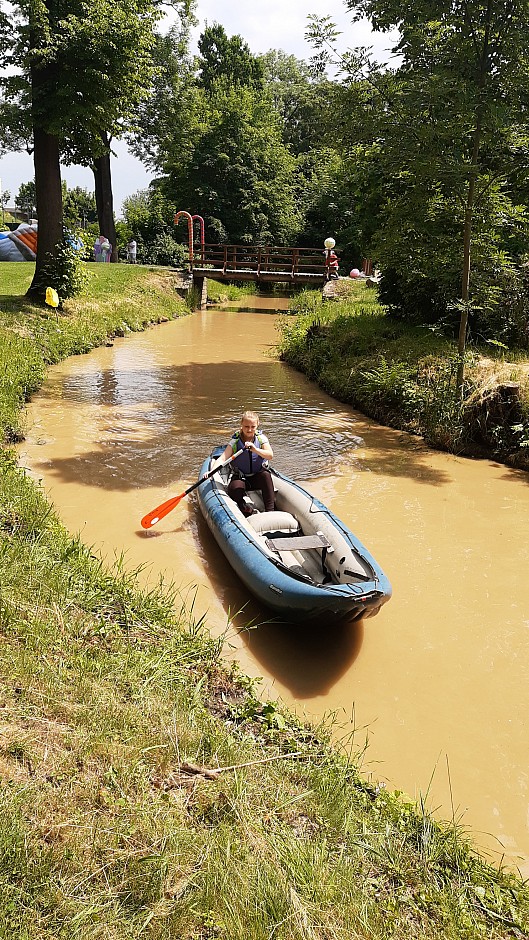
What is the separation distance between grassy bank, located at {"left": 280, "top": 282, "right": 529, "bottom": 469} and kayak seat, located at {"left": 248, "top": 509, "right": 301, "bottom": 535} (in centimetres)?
403

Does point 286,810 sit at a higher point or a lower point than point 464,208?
lower

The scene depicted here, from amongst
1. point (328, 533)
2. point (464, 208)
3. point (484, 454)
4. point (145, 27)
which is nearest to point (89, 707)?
point (328, 533)


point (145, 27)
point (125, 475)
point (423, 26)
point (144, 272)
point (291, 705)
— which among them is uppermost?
point (145, 27)

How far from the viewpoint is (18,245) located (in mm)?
23562

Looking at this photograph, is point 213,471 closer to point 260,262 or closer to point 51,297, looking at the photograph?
point 51,297

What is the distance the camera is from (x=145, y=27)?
45.5ft

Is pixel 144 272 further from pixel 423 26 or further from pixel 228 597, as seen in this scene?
pixel 228 597

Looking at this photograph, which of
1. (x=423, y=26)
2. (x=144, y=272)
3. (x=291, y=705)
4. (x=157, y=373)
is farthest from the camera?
(x=144, y=272)

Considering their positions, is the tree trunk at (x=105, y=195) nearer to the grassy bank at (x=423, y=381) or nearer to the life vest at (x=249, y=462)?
the grassy bank at (x=423, y=381)

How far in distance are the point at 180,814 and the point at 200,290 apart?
22599mm

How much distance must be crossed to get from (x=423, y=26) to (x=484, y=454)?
5748 mm

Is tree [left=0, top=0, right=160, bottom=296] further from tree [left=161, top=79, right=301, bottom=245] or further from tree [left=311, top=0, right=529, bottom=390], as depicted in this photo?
tree [left=161, top=79, right=301, bottom=245]

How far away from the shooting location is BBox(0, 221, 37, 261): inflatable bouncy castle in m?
23.5

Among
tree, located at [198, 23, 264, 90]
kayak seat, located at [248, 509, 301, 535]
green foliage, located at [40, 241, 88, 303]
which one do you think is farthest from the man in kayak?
tree, located at [198, 23, 264, 90]
